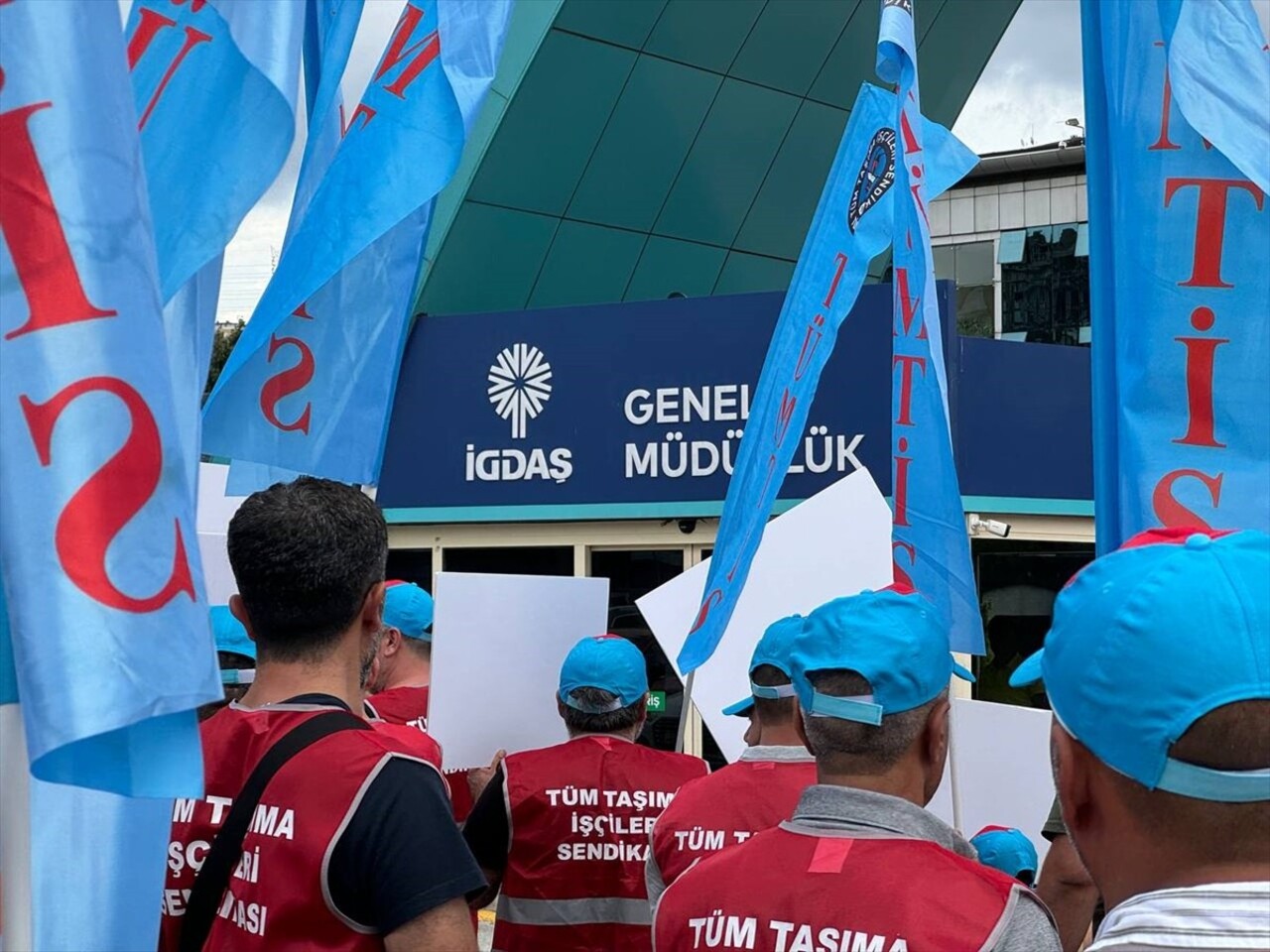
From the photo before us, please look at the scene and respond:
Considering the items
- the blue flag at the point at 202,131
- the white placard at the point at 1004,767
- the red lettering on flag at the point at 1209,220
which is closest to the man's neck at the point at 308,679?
the blue flag at the point at 202,131

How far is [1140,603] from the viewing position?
156cm

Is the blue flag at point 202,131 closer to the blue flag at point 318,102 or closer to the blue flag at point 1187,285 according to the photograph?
the blue flag at point 318,102

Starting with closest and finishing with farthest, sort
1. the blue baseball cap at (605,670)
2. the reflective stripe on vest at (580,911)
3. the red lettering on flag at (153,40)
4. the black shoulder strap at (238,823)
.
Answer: the black shoulder strap at (238,823), the red lettering on flag at (153,40), the reflective stripe on vest at (580,911), the blue baseball cap at (605,670)

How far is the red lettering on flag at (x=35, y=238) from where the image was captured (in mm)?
2123

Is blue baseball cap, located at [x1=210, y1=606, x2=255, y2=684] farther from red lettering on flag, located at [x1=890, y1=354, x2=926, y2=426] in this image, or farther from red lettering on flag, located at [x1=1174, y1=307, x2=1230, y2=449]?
red lettering on flag, located at [x1=1174, y1=307, x2=1230, y2=449]

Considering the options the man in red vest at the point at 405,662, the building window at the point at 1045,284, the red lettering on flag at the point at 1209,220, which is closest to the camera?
the red lettering on flag at the point at 1209,220

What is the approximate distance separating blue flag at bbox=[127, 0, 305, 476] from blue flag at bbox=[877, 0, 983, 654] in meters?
2.23

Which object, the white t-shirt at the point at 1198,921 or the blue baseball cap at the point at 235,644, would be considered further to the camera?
the blue baseball cap at the point at 235,644

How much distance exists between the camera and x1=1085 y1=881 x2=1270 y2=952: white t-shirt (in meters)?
1.47

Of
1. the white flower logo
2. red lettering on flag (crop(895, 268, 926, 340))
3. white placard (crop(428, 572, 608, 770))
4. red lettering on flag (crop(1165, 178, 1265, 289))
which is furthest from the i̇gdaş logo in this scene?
red lettering on flag (crop(1165, 178, 1265, 289))

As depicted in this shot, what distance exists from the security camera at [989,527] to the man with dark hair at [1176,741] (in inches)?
338

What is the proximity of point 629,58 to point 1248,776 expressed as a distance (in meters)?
13.7

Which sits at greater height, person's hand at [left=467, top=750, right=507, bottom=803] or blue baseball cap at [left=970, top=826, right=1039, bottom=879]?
person's hand at [left=467, top=750, right=507, bottom=803]

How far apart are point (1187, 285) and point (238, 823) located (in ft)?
7.38
